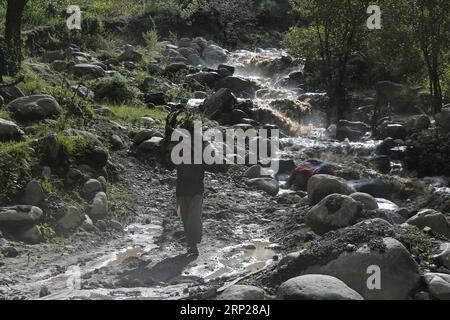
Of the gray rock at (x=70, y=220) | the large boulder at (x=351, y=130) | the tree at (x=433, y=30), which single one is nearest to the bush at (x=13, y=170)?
the gray rock at (x=70, y=220)

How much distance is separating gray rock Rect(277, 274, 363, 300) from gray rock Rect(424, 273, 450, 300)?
3.43ft

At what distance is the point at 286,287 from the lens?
18.7 ft

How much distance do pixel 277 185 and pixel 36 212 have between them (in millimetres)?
5483

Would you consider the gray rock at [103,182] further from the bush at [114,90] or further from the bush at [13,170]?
the bush at [114,90]

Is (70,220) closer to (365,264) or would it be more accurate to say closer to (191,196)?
(191,196)

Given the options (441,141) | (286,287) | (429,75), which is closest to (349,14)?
(429,75)

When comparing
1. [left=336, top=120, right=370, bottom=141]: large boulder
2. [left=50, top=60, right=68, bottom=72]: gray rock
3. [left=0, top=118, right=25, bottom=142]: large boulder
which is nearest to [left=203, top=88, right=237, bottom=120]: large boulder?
[left=336, top=120, right=370, bottom=141]: large boulder

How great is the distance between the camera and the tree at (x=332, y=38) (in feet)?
64.6

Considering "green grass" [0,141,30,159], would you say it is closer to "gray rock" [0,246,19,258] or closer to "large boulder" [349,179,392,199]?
"gray rock" [0,246,19,258]

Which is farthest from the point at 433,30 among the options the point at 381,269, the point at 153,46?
the point at 381,269

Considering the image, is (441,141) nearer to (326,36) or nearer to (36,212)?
(326,36)

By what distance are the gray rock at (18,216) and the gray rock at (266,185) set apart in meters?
5.04

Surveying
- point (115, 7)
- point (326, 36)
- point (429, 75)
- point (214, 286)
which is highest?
point (115, 7)

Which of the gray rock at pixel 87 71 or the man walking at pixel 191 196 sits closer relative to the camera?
the man walking at pixel 191 196
